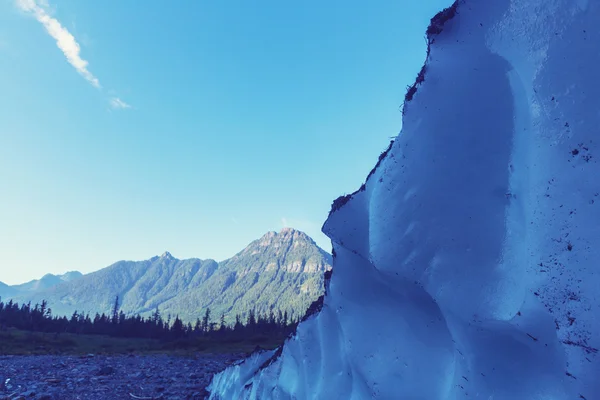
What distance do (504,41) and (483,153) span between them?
1.30 meters

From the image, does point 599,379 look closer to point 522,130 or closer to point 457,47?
point 522,130

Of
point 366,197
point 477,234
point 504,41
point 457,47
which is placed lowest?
point 477,234

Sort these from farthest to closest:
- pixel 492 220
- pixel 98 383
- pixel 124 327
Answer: pixel 124 327 < pixel 98 383 < pixel 492 220

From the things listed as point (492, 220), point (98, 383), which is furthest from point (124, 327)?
point (492, 220)

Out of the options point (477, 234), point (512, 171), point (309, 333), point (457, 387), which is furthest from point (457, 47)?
point (309, 333)

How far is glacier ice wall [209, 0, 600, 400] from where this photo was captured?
304 centimetres

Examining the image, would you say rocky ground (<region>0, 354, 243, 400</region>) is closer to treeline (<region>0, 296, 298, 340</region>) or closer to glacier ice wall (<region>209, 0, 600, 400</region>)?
glacier ice wall (<region>209, 0, 600, 400</region>)

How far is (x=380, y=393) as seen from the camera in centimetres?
518

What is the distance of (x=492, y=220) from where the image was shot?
3865 millimetres

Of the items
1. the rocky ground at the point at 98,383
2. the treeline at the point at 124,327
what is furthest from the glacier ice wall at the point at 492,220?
the treeline at the point at 124,327

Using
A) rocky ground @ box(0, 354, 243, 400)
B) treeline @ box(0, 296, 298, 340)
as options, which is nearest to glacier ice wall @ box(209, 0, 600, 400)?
rocky ground @ box(0, 354, 243, 400)

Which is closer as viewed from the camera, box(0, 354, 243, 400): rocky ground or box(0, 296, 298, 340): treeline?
box(0, 354, 243, 400): rocky ground

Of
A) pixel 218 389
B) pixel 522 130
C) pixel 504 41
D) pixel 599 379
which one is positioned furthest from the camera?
pixel 218 389

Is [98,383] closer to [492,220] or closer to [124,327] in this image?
[492,220]
